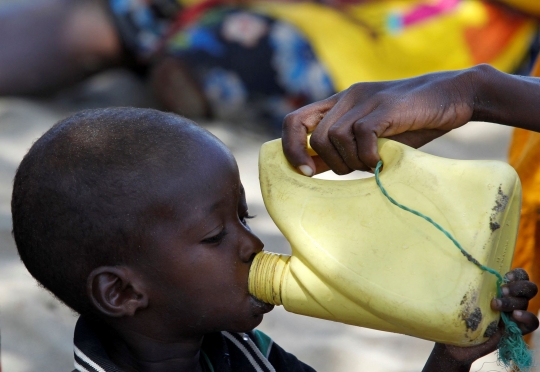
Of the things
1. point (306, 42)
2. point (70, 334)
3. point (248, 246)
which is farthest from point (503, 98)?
point (306, 42)

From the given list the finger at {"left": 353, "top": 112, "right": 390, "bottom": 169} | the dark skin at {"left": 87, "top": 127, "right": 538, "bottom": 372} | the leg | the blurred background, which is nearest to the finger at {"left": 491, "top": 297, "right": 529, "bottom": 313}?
the dark skin at {"left": 87, "top": 127, "right": 538, "bottom": 372}

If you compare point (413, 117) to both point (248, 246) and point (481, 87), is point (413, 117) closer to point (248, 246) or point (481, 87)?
point (481, 87)

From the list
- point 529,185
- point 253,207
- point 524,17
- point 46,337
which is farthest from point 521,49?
point 46,337

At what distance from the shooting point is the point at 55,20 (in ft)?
11.4

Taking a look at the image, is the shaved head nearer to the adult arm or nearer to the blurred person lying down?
the adult arm

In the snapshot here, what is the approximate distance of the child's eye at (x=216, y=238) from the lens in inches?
48.8

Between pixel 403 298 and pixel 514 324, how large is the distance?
0.20 meters

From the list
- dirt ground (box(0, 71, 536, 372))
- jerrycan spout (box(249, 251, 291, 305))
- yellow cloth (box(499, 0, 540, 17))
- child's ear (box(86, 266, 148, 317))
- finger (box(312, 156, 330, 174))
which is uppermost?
finger (box(312, 156, 330, 174))

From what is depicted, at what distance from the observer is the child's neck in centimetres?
133

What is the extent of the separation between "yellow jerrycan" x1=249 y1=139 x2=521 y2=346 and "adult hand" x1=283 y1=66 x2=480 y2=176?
5 centimetres

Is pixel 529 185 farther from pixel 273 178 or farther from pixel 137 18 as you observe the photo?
pixel 137 18

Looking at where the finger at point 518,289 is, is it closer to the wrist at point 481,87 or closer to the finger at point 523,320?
the finger at point 523,320

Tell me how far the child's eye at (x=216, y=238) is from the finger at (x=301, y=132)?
0.55 feet

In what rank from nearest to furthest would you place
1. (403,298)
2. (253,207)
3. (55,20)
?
(403,298), (253,207), (55,20)
